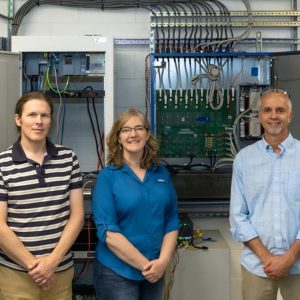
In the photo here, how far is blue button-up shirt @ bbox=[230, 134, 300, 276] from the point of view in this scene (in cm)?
185

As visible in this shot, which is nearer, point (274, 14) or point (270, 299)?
point (270, 299)

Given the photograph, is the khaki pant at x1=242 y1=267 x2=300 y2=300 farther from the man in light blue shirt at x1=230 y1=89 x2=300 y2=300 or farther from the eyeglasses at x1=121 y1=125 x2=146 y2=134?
the eyeglasses at x1=121 y1=125 x2=146 y2=134

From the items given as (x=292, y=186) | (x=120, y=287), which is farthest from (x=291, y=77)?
(x=120, y=287)

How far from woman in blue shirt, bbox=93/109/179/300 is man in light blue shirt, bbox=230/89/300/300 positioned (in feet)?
Answer: 1.11

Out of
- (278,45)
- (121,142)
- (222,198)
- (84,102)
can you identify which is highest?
(278,45)

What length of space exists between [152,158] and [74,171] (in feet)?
1.20

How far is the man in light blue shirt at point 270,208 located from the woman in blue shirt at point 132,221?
0.34m

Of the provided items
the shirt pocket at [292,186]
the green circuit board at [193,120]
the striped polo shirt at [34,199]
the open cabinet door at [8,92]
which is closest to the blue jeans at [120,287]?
the striped polo shirt at [34,199]

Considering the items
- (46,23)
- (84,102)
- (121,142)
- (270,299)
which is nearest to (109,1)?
(46,23)

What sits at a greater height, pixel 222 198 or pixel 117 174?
pixel 117 174

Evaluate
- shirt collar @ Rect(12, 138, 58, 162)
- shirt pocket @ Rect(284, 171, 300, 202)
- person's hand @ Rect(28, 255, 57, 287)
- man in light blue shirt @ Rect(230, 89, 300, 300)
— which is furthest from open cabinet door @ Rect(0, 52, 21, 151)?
shirt pocket @ Rect(284, 171, 300, 202)

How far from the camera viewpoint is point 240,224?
1907 mm

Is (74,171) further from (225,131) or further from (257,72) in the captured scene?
(257,72)

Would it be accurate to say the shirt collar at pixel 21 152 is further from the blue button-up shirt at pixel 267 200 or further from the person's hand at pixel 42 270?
the blue button-up shirt at pixel 267 200
